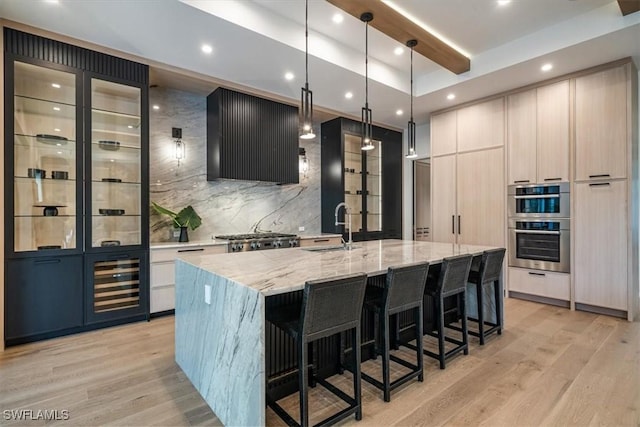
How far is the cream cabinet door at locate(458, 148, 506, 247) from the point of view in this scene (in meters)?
4.75

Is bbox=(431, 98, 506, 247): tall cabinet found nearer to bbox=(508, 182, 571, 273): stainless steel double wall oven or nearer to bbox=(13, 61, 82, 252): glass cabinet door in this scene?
bbox=(508, 182, 571, 273): stainless steel double wall oven

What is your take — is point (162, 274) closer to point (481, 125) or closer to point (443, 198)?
point (443, 198)

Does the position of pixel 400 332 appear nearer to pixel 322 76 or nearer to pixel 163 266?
pixel 163 266

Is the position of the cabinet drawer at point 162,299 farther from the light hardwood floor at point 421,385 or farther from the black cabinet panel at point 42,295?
the black cabinet panel at point 42,295

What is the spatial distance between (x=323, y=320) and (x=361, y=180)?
4553mm

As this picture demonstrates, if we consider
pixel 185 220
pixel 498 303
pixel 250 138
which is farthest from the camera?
pixel 250 138

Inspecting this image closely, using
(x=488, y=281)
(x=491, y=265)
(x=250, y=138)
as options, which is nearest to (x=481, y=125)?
(x=491, y=265)

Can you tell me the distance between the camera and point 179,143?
14.6ft

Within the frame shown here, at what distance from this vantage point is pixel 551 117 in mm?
4223

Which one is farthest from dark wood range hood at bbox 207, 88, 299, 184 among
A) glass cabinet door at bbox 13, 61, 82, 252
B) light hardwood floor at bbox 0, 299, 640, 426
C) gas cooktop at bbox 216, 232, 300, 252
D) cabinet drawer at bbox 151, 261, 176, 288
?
light hardwood floor at bbox 0, 299, 640, 426

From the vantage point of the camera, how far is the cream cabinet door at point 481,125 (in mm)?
4773

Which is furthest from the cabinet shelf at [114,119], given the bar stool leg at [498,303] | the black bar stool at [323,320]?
the bar stool leg at [498,303]

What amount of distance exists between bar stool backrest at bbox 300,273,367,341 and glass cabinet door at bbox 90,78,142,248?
280 cm

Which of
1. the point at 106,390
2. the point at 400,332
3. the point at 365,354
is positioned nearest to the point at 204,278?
the point at 106,390
